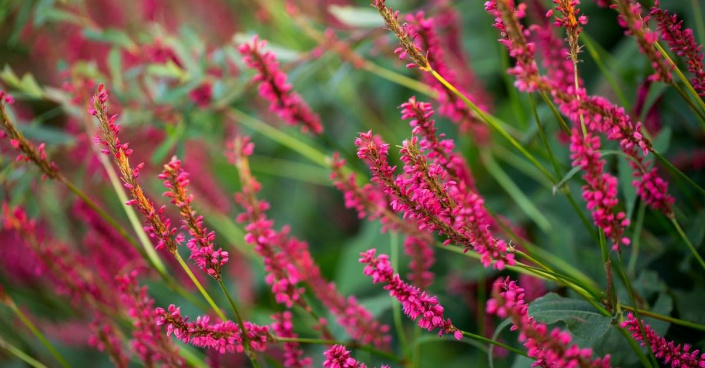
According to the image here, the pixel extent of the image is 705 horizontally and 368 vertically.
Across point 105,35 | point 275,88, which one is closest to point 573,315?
point 275,88

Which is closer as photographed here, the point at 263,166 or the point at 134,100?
the point at 134,100

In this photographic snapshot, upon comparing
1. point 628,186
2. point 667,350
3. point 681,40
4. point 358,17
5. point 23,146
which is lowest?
point 667,350

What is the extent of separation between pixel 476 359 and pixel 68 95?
0.71 meters

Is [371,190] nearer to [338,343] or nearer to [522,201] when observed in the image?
[338,343]

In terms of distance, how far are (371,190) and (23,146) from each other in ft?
1.03

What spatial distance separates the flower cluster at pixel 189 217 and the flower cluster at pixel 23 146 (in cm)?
12

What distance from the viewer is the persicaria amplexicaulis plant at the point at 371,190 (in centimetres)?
49

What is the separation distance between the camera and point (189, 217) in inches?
19.1

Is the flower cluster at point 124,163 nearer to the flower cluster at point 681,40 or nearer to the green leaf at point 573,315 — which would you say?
the green leaf at point 573,315

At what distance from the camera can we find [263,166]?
1464 millimetres

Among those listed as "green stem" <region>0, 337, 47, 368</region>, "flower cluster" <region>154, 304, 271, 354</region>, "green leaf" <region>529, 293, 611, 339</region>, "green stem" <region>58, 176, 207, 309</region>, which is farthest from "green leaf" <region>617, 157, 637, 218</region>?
"green stem" <region>0, 337, 47, 368</region>

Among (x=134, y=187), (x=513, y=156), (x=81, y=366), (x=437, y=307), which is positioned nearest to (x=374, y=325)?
(x=437, y=307)

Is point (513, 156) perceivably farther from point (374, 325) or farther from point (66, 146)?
point (66, 146)

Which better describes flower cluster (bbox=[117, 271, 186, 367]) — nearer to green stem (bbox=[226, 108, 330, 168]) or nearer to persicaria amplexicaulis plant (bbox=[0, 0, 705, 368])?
persicaria amplexicaulis plant (bbox=[0, 0, 705, 368])
